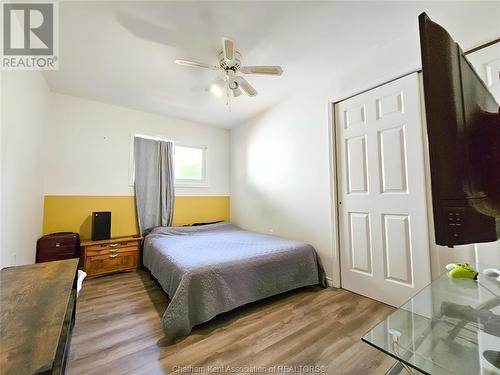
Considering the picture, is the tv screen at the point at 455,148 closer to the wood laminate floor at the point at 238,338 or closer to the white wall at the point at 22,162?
the wood laminate floor at the point at 238,338

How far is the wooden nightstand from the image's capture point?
2.71m

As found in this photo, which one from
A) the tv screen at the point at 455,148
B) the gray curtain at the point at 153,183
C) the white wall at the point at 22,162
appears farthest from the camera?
the gray curtain at the point at 153,183

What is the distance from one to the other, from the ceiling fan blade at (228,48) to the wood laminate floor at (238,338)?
2320 millimetres

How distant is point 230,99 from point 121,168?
204 centimetres

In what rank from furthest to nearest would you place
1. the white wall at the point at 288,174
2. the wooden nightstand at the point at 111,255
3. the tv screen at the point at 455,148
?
the wooden nightstand at the point at 111,255
the white wall at the point at 288,174
the tv screen at the point at 455,148

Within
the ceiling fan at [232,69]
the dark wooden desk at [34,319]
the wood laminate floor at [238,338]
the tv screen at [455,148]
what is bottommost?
the wood laminate floor at [238,338]

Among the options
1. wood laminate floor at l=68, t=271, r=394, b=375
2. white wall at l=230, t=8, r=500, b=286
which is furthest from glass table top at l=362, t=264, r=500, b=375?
white wall at l=230, t=8, r=500, b=286

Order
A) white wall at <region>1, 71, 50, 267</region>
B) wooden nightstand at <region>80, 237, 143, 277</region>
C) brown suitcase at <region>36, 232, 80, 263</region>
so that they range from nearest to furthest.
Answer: white wall at <region>1, 71, 50, 267</region> → brown suitcase at <region>36, 232, 80, 263</region> → wooden nightstand at <region>80, 237, 143, 277</region>

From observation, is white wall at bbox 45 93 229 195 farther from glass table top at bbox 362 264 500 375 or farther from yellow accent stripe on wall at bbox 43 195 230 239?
glass table top at bbox 362 264 500 375

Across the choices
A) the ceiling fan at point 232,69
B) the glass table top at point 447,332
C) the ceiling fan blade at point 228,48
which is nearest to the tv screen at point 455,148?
the glass table top at point 447,332

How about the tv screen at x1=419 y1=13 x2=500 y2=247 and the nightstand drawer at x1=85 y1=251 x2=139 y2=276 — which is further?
the nightstand drawer at x1=85 y1=251 x2=139 y2=276

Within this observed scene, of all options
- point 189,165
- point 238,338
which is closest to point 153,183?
point 189,165

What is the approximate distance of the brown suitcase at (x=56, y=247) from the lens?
2443 millimetres

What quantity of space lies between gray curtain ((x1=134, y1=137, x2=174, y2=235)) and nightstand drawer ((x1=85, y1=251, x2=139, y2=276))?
1.37ft
